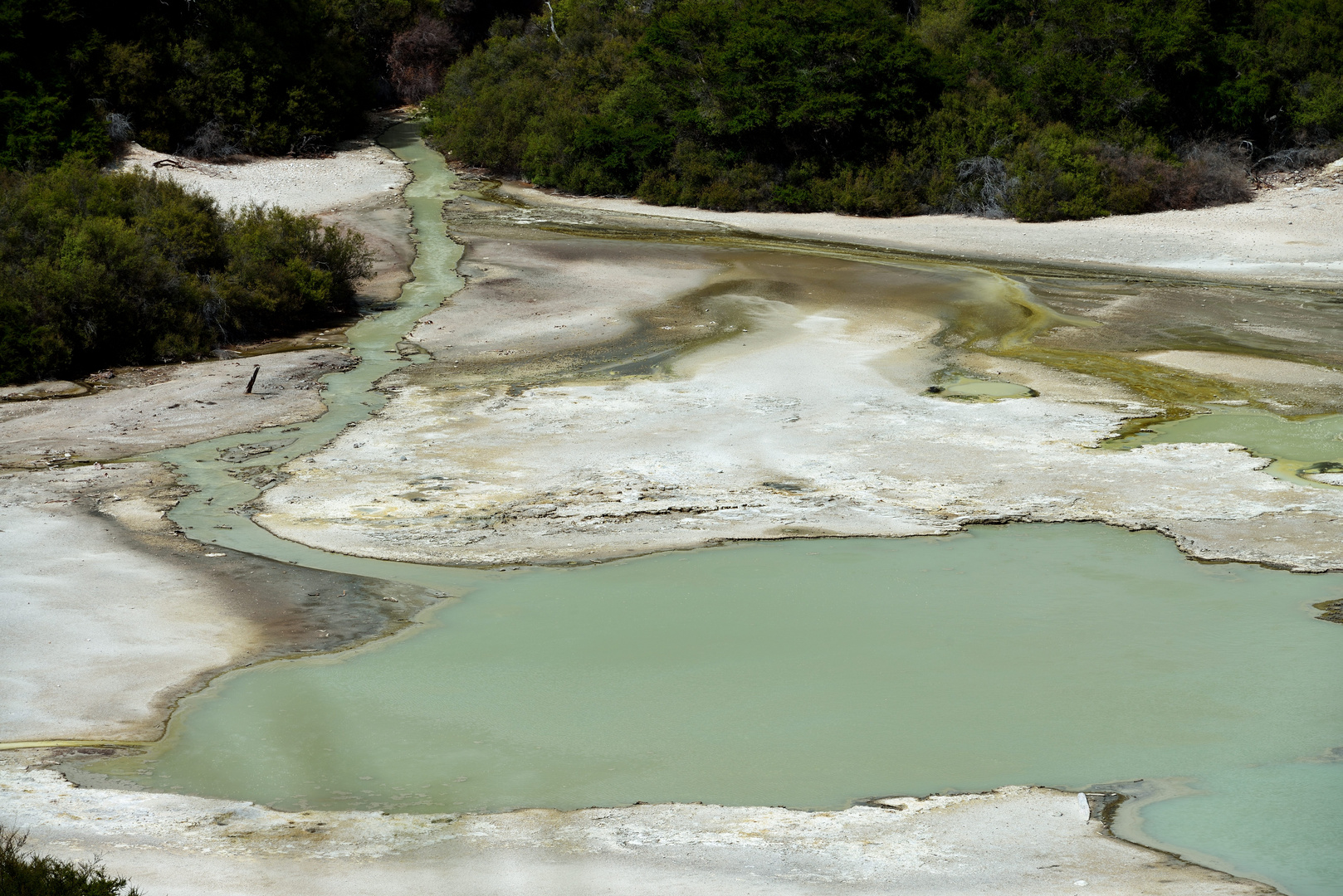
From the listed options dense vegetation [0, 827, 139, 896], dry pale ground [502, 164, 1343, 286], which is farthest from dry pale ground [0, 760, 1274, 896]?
dry pale ground [502, 164, 1343, 286]

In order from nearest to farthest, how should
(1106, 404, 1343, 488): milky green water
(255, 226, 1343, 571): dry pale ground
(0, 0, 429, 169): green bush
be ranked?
1. (255, 226, 1343, 571): dry pale ground
2. (1106, 404, 1343, 488): milky green water
3. (0, 0, 429, 169): green bush

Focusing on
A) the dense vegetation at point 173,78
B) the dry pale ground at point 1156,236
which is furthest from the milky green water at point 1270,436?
the dense vegetation at point 173,78

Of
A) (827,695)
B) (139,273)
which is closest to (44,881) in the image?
(827,695)

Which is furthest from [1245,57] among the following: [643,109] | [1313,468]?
[1313,468]

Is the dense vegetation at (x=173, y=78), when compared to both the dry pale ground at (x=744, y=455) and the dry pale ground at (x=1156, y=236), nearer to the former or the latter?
the dry pale ground at (x=1156, y=236)

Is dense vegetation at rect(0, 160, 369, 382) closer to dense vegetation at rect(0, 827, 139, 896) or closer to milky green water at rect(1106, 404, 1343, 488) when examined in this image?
milky green water at rect(1106, 404, 1343, 488)

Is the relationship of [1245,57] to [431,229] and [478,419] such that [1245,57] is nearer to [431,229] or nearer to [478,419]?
[431,229]

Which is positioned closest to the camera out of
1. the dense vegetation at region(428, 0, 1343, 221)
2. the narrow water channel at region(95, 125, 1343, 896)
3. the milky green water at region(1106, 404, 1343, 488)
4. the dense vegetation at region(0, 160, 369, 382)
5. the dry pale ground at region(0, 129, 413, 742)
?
the narrow water channel at region(95, 125, 1343, 896)
